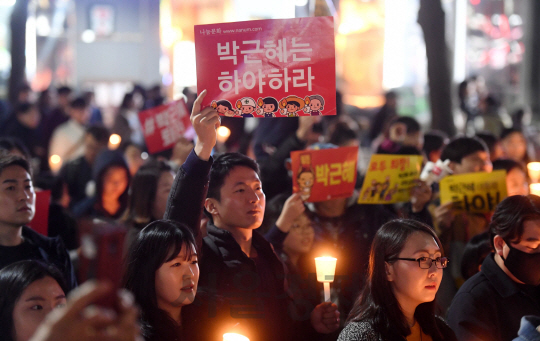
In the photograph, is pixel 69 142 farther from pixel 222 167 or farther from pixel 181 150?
pixel 222 167

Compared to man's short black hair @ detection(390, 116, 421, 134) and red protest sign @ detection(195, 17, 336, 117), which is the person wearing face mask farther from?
man's short black hair @ detection(390, 116, 421, 134)

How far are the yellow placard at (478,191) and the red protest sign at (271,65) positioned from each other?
186 cm

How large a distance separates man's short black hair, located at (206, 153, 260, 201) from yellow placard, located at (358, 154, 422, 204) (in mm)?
Result: 1334

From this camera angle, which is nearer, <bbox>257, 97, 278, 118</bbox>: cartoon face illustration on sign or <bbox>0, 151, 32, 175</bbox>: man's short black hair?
<bbox>257, 97, 278, 118</bbox>: cartoon face illustration on sign

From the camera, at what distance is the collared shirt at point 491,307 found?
9.80ft

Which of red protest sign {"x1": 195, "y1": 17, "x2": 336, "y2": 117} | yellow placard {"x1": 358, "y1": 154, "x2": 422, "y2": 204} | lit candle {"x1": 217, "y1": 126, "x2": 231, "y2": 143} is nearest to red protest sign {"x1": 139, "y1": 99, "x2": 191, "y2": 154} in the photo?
lit candle {"x1": 217, "y1": 126, "x2": 231, "y2": 143}

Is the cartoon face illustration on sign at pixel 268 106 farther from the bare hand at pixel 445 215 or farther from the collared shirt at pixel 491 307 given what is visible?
the bare hand at pixel 445 215

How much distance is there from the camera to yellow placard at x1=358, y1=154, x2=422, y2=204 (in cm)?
447

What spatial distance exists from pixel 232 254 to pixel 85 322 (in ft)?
5.55

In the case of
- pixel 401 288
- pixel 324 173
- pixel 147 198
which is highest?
pixel 324 173

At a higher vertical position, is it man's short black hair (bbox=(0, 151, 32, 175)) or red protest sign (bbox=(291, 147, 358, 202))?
man's short black hair (bbox=(0, 151, 32, 175))

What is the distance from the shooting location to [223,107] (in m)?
3.09

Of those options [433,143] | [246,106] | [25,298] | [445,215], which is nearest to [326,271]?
[246,106]

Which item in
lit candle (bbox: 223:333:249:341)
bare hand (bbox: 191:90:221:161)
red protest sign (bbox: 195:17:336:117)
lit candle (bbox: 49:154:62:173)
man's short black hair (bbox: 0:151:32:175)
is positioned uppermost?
red protest sign (bbox: 195:17:336:117)
